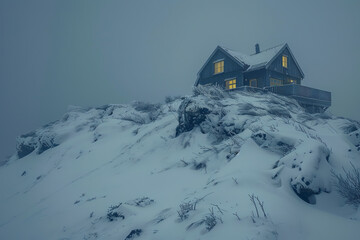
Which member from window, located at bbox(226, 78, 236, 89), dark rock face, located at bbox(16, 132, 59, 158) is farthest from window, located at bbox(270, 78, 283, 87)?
dark rock face, located at bbox(16, 132, 59, 158)

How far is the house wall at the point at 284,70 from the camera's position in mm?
22472

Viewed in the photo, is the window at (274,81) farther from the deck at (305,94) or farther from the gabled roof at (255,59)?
the deck at (305,94)

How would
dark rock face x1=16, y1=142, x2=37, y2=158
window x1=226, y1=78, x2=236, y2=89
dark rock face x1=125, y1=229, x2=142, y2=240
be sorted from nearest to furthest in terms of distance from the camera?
dark rock face x1=125, y1=229, x2=142, y2=240 < dark rock face x1=16, y1=142, x2=37, y2=158 < window x1=226, y1=78, x2=236, y2=89

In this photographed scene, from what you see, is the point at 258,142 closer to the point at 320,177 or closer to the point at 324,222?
the point at 320,177

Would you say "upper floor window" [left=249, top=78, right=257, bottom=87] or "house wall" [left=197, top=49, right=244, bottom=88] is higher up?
"house wall" [left=197, top=49, right=244, bottom=88]

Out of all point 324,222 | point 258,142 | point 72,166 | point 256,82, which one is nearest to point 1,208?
point 72,166

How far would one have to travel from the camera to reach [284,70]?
2394 centimetres

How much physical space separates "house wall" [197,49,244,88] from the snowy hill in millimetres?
13339

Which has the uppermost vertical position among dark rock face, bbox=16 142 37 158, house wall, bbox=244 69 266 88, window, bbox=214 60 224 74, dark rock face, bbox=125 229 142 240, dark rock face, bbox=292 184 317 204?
window, bbox=214 60 224 74

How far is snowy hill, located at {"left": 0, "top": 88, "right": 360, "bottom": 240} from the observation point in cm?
333

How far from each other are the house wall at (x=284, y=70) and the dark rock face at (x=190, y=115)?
627 inches

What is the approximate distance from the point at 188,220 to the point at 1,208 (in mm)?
9748

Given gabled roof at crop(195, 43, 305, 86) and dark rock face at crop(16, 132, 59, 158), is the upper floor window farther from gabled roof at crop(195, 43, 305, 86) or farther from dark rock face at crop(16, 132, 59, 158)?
dark rock face at crop(16, 132, 59, 158)

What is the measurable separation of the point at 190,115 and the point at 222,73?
1735 centimetres
